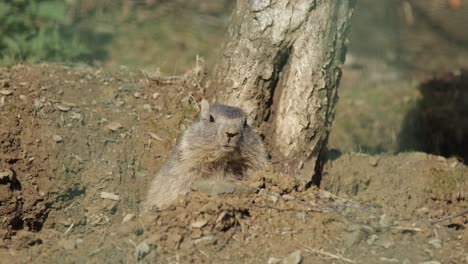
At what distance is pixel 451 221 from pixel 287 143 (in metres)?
1.53

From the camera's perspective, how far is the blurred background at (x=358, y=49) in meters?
8.44

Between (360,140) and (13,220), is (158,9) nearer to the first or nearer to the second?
(360,140)

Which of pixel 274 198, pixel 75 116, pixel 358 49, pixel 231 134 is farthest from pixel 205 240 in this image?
pixel 358 49

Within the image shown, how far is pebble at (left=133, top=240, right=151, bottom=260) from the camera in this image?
493 centimetres

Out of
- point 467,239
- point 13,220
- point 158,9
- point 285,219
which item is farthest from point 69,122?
point 158,9

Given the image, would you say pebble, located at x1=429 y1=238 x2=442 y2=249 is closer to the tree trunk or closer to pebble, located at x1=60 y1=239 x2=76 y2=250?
the tree trunk

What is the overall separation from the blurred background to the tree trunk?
28.4 inches

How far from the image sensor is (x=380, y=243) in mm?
5184

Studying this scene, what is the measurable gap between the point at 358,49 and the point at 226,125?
7.43 meters

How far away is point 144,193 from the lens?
21.5 feet

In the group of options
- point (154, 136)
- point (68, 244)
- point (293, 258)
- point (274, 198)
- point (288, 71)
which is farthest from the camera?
point (154, 136)

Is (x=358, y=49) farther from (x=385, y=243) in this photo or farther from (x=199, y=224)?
(x=199, y=224)

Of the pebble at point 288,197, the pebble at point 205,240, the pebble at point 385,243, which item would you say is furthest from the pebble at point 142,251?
the pebble at point 385,243

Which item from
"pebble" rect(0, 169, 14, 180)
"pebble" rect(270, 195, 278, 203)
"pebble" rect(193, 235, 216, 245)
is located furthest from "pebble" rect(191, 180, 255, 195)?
"pebble" rect(0, 169, 14, 180)
